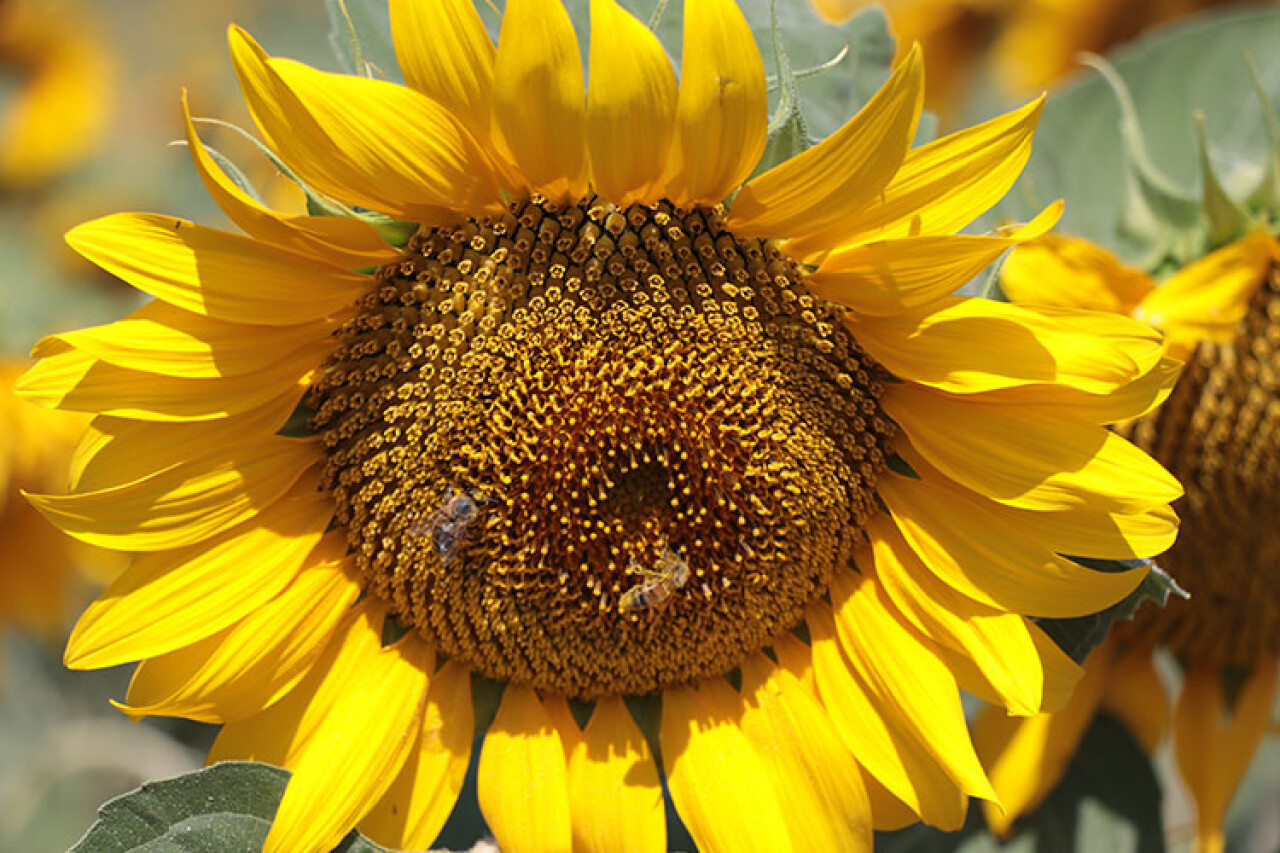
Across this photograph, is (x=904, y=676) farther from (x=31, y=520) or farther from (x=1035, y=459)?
(x=31, y=520)

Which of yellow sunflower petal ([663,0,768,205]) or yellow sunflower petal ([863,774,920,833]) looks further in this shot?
yellow sunflower petal ([863,774,920,833])

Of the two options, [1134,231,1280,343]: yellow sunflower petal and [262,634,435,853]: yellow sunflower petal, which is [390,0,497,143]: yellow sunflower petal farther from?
[1134,231,1280,343]: yellow sunflower petal

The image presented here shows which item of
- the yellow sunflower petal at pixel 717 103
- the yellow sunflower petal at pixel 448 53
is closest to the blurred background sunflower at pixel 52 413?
the yellow sunflower petal at pixel 448 53

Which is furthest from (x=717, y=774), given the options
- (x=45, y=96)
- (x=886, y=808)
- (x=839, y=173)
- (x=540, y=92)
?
(x=45, y=96)

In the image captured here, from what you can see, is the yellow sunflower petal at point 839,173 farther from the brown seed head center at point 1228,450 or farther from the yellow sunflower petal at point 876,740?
the brown seed head center at point 1228,450

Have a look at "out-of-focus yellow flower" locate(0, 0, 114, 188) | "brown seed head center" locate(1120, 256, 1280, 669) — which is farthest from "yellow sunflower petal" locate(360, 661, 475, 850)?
"out-of-focus yellow flower" locate(0, 0, 114, 188)

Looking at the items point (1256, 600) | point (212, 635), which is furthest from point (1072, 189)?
point (212, 635)

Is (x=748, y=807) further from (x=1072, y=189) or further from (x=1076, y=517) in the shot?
(x=1072, y=189)

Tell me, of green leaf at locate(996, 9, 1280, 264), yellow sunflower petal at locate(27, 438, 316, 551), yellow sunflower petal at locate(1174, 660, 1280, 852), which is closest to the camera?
yellow sunflower petal at locate(27, 438, 316, 551)
